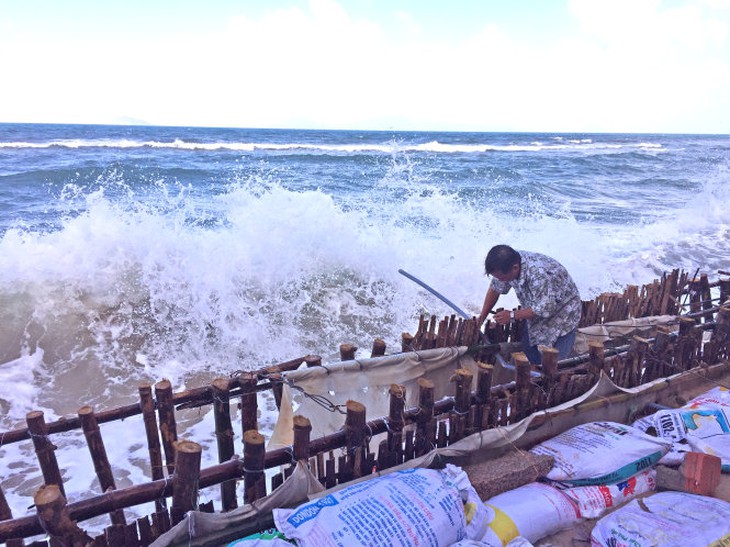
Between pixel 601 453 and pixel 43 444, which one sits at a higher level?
pixel 43 444

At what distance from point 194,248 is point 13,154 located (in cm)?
2209

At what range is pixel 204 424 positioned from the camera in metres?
5.25

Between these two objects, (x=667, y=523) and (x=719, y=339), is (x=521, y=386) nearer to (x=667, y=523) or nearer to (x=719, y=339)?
(x=667, y=523)

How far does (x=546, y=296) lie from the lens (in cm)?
410

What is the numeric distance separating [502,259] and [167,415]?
2558 mm

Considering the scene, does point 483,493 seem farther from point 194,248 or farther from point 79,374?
point 194,248

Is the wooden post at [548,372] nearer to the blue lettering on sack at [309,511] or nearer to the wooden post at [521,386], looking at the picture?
the wooden post at [521,386]

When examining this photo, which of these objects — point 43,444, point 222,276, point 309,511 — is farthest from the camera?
point 222,276

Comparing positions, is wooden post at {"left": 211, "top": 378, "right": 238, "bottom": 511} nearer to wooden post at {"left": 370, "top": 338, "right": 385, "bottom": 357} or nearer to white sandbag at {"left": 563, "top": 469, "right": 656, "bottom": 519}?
wooden post at {"left": 370, "top": 338, "right": 385, "bottom": 357}

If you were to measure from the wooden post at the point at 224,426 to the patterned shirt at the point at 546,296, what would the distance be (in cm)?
239

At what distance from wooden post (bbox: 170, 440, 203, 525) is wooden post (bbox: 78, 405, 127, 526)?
65cm

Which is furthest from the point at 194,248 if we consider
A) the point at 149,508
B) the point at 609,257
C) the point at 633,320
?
the point at 609,257

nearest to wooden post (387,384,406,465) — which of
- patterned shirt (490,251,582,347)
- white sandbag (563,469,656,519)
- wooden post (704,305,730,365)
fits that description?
white sandbag (563,469,656,519)

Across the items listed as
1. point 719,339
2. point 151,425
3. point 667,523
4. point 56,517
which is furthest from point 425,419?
point 719,339
